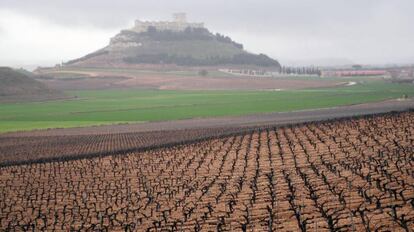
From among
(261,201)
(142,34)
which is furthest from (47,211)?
(142,34)

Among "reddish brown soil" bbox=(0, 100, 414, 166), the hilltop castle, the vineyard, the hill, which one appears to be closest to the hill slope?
the hilltop castle

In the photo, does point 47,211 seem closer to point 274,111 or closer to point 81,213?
point 81,213

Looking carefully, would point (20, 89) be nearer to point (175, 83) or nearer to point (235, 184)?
point (175, 83)

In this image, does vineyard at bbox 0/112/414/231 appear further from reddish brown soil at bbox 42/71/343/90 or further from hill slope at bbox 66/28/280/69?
hill slope at bbox 66/28/280/69

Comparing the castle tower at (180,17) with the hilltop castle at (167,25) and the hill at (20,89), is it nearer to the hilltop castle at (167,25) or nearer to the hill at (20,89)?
the hilltop castle at (167,25)

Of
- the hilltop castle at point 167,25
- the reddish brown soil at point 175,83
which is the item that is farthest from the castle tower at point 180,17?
the reddish brown soil at point 175,83

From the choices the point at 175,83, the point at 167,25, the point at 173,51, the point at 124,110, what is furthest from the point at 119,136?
the point at 167,25
